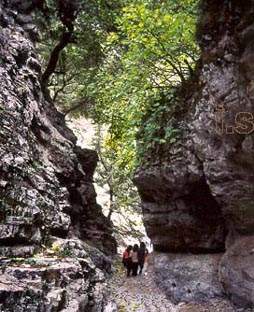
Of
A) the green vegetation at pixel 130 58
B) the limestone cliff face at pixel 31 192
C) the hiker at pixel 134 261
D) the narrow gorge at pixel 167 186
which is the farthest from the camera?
the hiker at pixel 134 261

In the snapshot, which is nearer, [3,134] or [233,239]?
[3,134]

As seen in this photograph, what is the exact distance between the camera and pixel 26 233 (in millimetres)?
9328

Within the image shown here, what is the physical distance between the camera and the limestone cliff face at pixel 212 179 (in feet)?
38.7

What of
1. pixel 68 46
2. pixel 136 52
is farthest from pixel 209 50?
pixel 68 46

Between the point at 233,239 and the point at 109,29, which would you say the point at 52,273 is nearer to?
the point at 233,239

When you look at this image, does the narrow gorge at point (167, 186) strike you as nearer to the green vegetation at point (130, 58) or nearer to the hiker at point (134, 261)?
the green vegetation at point (130, 58)

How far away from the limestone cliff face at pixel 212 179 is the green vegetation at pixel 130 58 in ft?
2.84

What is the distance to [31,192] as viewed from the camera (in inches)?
415

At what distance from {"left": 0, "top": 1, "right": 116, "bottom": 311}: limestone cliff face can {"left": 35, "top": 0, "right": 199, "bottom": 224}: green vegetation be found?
2399 mm

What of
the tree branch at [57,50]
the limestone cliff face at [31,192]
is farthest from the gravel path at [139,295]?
the tree branch at [57,50]

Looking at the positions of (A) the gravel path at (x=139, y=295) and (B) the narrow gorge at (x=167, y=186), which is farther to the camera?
(A) the gravel path at (x=139, y=295)

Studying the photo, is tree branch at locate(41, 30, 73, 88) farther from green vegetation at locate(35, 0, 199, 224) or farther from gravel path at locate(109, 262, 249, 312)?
gravel path at locate(109, 262, 249, 312)

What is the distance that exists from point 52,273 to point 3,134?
14.4ft

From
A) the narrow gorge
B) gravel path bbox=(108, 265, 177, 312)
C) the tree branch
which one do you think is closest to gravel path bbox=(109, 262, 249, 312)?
gravel path bbox=(108, 265, 177, 312)
